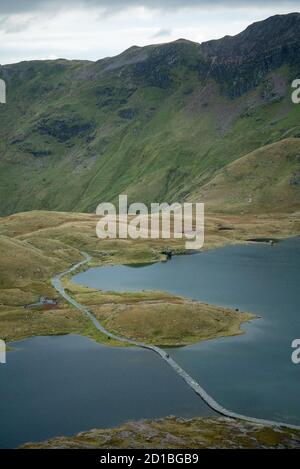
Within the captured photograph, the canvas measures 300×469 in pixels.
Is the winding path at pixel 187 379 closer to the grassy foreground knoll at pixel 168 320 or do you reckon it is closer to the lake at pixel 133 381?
the lake at pixel 133 381

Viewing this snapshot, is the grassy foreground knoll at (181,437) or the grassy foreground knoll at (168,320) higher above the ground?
the grassy foreground knoll at (168,320)

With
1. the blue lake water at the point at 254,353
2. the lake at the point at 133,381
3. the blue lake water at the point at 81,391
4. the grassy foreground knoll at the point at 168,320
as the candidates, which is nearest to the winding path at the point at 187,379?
the lake at the point at 133,381

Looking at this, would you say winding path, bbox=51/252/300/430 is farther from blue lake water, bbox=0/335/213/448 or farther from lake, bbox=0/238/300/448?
blue lake water, bbox=0/335/213/448

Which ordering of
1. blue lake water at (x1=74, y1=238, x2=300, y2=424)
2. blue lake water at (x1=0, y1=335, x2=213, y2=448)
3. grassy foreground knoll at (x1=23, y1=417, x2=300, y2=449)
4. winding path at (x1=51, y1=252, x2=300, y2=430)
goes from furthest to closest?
blue lake water at (x1=74, y1=238, x2=300, y2=424), blue lake water at (x1=0, y1=335, x2=213, y2=448), winding path at (x1=51, y1=252, x2=300, y2=430), grassy foreground knoll at (x1=23, y1=417, x2=300, y2=449)

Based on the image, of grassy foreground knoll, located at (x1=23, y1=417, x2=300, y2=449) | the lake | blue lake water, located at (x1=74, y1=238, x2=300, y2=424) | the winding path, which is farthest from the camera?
blue lake water, located at (x1=74, y1=238, x2=300, y2=424)

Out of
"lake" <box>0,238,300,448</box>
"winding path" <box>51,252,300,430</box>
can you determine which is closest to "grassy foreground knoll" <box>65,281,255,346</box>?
"winding path" <box>51,252,300,430</box>

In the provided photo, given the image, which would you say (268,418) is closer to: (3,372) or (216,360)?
(216,360)

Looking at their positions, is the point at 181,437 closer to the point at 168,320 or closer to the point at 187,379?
the point at 187,379

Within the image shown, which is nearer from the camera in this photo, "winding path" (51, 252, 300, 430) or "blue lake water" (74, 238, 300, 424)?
"winding path" (51, 252, 300, 430)

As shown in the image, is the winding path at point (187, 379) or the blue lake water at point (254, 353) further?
the blue lake water at point (254, 353)
